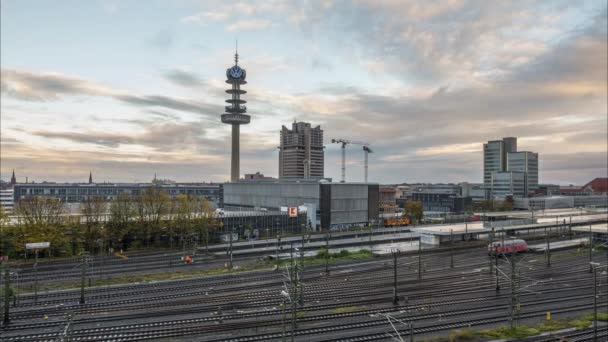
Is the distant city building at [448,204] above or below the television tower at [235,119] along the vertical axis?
below

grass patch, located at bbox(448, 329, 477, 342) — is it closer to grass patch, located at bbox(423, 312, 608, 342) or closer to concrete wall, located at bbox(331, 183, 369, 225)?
grass patch, located at bbox(423, 312, 608, 342)

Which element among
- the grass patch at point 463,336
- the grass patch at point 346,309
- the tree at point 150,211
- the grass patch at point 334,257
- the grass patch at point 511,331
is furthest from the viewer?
the tree at point 150,211

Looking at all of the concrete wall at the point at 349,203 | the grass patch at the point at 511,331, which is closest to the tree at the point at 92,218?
the concrete wall at the point at 349,203

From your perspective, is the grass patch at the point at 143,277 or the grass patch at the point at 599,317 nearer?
the grass patch at the point at 599,317

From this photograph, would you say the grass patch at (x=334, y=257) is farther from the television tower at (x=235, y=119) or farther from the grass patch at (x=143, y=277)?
the television tower at (x=235, y=119)

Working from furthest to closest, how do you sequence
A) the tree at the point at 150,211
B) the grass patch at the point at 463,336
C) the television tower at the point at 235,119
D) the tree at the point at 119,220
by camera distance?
the television tower at the point at 235,119
the tree at the point at 150,211
the tree at the point at 119,220
the grass patch at the point at 463,336

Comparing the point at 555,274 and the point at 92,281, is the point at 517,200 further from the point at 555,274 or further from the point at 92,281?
the point at 92,281

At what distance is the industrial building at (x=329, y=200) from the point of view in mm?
110250

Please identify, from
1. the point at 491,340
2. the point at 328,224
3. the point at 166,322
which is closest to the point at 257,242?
the point at 328,224

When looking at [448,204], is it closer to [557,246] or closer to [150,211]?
[557,246]

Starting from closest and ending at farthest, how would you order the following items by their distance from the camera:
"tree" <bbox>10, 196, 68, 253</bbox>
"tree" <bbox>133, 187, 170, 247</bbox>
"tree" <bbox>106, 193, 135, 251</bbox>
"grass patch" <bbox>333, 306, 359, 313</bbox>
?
"grass patch" <bbox>333, 306, 359, 313</bbox>, "tree" <bbox>10, 196, 68, 253</bbox>, "tree" <bbox>106, 193, 135, 251</bbox>, "tree" <bbox>133, 187, 170, 247</bbox>

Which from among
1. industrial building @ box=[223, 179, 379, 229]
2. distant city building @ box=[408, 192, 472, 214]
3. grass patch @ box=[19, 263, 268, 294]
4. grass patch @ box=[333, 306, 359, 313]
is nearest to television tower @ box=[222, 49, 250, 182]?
industrial building @ box=[223, 179, 379, 229]

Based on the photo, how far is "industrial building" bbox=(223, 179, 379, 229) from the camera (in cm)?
11025

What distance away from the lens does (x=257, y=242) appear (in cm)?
8562
